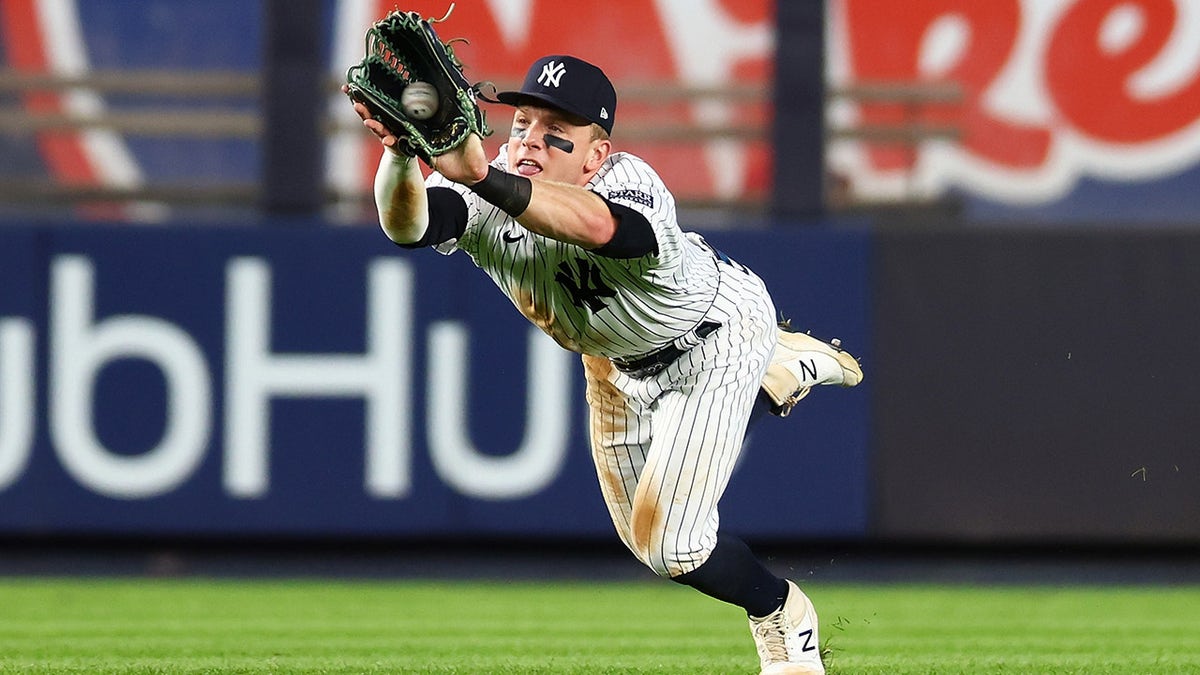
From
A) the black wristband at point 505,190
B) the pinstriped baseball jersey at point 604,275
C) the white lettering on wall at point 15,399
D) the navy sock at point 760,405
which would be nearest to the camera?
the black wristband at point 505,190

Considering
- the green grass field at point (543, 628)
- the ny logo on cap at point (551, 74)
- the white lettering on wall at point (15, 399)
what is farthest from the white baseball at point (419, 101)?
the white lettering on wall at point (15, 399)

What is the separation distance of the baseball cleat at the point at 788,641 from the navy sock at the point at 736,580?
31 mm

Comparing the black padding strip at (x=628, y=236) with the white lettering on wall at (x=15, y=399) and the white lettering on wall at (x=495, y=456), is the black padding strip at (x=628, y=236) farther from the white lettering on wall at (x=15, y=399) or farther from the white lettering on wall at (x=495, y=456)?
the white lettering on wall at (x=15, y=399)

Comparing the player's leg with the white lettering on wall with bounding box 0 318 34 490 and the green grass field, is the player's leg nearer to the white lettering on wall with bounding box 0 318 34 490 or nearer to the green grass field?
the green grass field

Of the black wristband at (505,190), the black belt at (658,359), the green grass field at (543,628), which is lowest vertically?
the green grass field at (543,628)

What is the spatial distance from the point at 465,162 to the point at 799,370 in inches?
74.6

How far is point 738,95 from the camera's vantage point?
9297 mm

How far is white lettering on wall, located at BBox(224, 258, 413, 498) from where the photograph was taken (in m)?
8.83

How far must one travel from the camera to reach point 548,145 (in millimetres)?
4754

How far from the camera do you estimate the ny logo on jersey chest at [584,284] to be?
477 centimetres

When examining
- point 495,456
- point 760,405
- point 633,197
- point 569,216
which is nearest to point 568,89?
point 633,197

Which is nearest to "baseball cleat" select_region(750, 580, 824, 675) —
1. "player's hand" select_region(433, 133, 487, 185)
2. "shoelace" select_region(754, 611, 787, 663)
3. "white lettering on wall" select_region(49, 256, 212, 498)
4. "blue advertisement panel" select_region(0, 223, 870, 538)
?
"shoelace" select_region(754, 611, 787, 663)

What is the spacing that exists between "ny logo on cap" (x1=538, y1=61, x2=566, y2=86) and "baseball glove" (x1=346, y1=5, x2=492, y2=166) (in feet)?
2.34

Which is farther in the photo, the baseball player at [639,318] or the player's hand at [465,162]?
the baseball player at [639,318]
